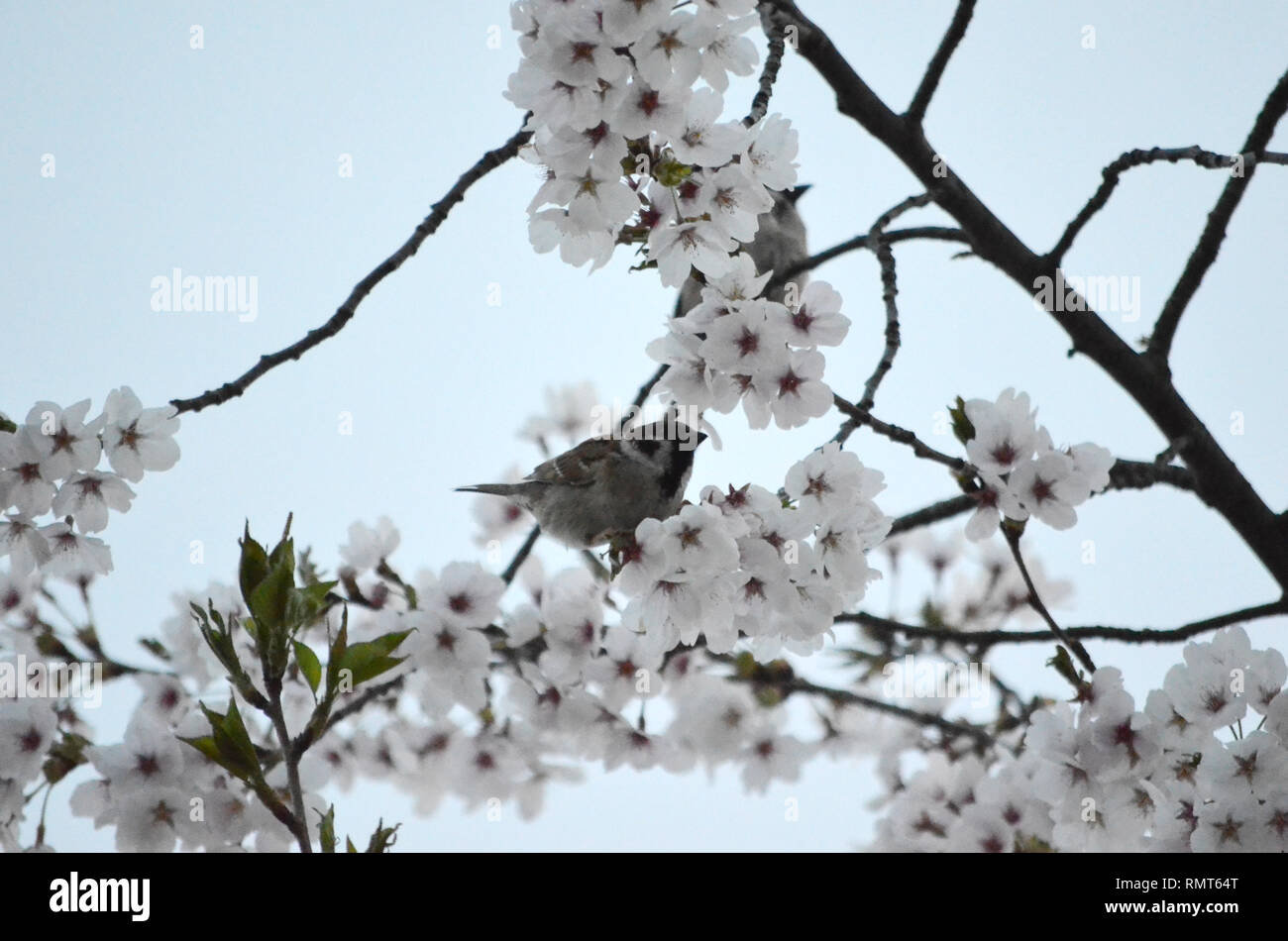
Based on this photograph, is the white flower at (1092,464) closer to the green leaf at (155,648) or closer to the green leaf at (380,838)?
the green leaf at (380,838)

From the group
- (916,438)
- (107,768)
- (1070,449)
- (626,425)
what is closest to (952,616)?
(626,425)

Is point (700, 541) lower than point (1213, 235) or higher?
lower

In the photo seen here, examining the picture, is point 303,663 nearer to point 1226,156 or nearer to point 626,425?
point 626,425

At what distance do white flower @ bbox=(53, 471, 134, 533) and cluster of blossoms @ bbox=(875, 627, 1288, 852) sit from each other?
2.09 meters

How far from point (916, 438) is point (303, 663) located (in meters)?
1.14

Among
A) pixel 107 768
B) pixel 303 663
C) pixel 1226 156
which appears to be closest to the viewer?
pixel 303 663

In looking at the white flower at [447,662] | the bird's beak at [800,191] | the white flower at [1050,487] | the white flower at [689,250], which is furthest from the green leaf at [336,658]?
the bird's beak at [800,191]

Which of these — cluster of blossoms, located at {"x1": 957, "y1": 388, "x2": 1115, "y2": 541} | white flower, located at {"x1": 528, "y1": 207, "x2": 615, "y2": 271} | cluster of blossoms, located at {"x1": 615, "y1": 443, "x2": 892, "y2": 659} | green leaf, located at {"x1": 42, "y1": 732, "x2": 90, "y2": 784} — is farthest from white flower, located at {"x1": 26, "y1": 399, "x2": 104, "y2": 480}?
cluster of blossoms, located at {"x1": 957, "y1": 388, "x2": 1115, "y2": 541}

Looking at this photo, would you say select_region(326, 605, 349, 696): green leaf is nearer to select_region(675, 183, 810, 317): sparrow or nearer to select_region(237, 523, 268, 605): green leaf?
select_region(237, 523, 268, 605): green leaf

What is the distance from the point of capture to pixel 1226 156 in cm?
238

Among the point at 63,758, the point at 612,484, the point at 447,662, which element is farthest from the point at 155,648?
the point at 612,484

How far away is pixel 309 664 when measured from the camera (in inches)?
64.5

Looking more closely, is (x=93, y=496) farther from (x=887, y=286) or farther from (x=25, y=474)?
(x=887, y=286)

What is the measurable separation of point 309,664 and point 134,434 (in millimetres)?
1005
